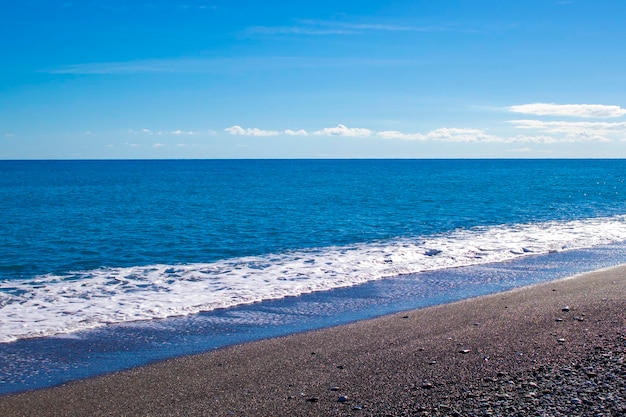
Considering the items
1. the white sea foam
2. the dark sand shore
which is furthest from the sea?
the dark sand shore

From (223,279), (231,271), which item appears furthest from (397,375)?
(231,271)

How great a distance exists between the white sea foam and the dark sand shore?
4167 millimetres

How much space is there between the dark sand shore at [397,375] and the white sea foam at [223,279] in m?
4.17

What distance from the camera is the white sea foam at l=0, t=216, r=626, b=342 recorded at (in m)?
13.7

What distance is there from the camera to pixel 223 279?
58.6 ft

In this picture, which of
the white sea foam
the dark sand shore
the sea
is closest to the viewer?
the dark sand shore

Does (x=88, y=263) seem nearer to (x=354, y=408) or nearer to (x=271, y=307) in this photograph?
(x=271, y=307)

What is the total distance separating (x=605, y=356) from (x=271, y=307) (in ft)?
26.3

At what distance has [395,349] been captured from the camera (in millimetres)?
9953

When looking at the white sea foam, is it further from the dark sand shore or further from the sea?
the dark sand shore

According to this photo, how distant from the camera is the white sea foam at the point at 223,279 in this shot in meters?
13.7

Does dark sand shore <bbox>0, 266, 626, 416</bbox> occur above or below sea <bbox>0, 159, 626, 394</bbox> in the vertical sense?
above

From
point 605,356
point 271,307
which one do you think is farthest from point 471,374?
point 271,307

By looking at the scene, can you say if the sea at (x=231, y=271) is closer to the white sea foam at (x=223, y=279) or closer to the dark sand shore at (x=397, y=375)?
the white sea foam at (x=223, y=279)
